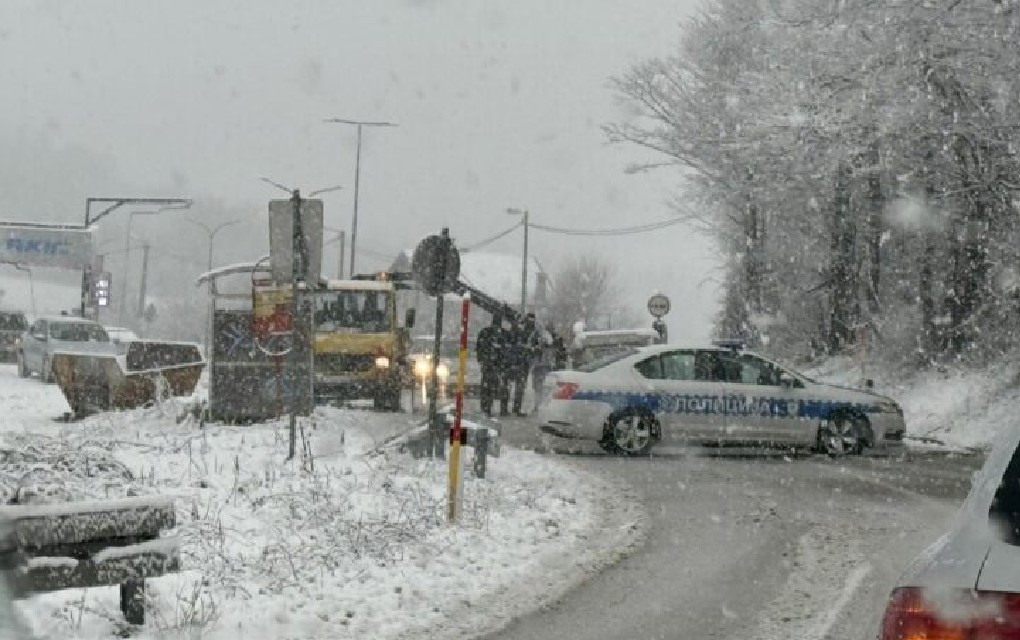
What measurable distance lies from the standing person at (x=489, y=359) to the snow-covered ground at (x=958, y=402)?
6624 mm

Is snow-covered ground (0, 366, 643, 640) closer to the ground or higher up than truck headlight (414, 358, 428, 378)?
closer to the ground

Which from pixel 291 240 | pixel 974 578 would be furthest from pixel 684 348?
pixel 974 578

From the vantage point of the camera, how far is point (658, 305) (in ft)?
99.2

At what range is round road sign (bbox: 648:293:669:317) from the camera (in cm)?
3017

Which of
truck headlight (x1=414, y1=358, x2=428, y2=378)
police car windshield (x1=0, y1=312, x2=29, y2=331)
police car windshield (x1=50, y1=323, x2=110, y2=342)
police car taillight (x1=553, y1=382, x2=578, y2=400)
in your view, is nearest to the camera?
police car taillight (x1=553, y1=382, x2=578, y2=400)

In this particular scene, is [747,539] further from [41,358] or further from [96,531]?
[41,358]

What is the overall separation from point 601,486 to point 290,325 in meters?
3.91

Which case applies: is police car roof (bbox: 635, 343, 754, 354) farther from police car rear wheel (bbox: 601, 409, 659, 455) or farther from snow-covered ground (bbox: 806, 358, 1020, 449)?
snow-covered ground (bbox: 806, 358, 1020, 449)

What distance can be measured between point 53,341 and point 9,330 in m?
13.4

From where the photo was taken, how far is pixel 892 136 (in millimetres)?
21750

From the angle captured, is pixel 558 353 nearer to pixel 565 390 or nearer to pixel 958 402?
pixel 958 402

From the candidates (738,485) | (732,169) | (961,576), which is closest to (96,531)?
(961,576)

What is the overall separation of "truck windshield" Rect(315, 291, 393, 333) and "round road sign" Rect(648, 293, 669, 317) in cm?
770

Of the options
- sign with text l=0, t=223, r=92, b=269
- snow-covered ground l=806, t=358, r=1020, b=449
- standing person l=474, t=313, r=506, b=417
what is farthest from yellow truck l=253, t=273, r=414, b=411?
sign with text l=0, t=223, r=92, b=269
